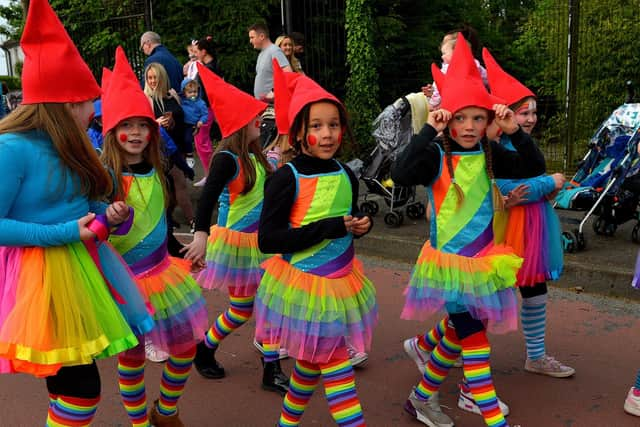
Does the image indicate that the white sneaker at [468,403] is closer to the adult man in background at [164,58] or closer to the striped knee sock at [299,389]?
the striped knee sock at [299,389]

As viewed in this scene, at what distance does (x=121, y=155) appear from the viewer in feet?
12.0

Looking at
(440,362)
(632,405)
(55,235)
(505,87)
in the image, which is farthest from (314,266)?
(632,405)

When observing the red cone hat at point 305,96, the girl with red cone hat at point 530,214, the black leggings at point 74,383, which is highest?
the red cone hat at point 305,96

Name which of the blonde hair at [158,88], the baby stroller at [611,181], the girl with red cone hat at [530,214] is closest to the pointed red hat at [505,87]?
the girl with red cone hat at [530,214]

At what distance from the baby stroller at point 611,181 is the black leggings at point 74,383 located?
16.8ft

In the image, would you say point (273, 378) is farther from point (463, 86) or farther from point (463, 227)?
point (463, 86)

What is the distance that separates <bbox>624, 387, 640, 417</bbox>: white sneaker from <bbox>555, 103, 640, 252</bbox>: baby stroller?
2.99 meters

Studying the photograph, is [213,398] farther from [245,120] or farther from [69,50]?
[69,50]

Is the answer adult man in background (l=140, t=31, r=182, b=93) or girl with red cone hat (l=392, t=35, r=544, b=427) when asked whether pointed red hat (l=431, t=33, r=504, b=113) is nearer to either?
girl with red cone hat (l=392, t=35, r=544, b=427)

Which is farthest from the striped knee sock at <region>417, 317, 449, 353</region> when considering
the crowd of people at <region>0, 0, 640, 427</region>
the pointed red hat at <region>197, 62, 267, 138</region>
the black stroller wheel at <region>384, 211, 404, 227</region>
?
A: the black stroller wheel at <region>384, 211, 404, 227</region>

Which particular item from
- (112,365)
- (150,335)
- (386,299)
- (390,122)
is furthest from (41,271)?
(390,122)

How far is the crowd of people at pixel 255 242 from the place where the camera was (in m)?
2.79

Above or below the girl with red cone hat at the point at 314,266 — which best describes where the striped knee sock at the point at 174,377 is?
below

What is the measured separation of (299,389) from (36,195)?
147 centimetres
